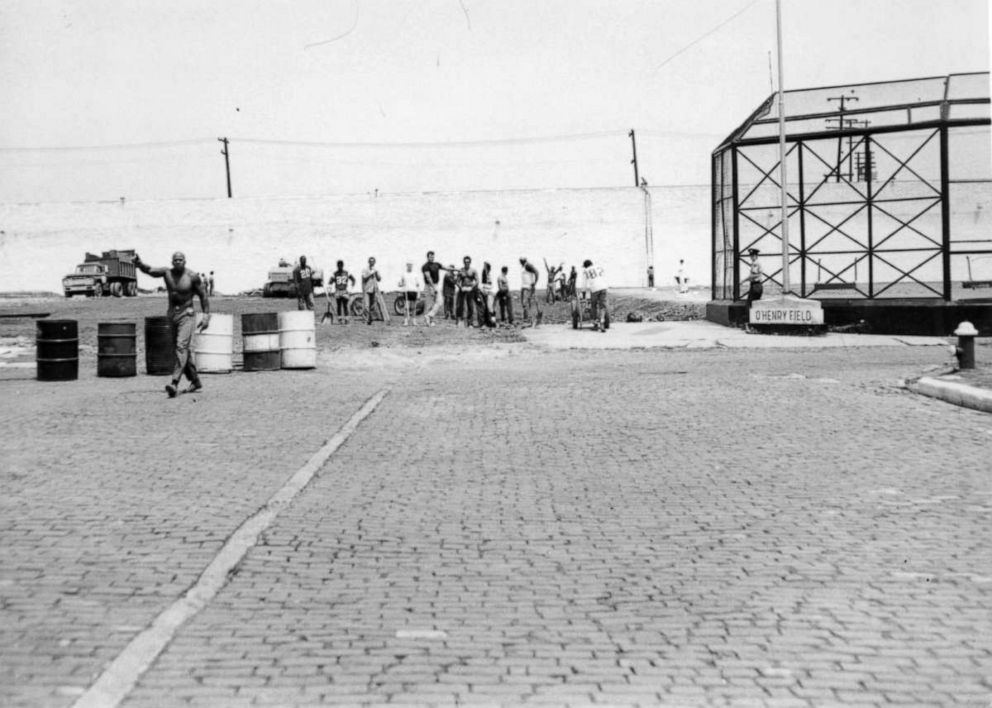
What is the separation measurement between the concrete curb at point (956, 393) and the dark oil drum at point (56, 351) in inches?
467

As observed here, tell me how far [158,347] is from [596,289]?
1154cm

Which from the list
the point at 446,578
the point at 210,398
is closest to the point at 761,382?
the point at 210,398

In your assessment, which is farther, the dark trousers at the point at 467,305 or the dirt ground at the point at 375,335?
the dark trousers at the point at 467,305

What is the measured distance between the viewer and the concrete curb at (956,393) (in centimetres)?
1194

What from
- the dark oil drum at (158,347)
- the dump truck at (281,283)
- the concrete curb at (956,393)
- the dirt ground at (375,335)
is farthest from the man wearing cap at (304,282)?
the dump truck at (281,283)

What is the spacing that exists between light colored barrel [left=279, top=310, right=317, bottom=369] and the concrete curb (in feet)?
30.4

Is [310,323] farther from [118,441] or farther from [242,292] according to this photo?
[242,292]

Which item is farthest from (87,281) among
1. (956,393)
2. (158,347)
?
(956,393)

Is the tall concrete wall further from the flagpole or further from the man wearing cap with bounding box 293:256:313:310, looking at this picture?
the flagpole

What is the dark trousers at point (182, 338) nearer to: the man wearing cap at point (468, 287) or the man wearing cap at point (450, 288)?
the man wearing cap at point (468, 287)

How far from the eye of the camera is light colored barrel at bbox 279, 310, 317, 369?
18469mm

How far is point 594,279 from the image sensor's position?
2633cm

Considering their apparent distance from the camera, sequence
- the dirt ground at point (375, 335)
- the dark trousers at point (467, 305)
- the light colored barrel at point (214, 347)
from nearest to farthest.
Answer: the light colored barrel at point (214, 347) → the dirt ground at point (375, 335) → the dark trousers at point (467, 305)

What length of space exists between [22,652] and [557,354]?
17700mm
